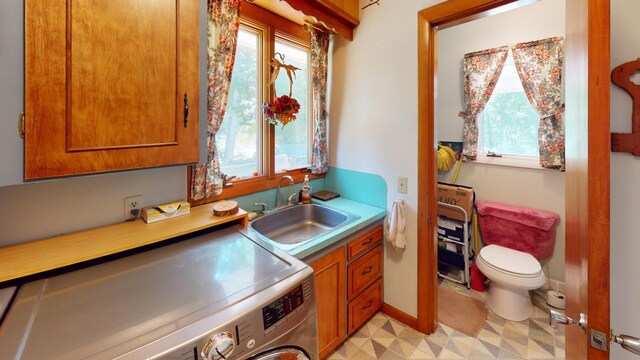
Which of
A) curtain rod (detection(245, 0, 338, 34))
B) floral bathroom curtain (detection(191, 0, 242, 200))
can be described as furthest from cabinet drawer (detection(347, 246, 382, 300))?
curtain rod (detection(245, 0, 338, 34))

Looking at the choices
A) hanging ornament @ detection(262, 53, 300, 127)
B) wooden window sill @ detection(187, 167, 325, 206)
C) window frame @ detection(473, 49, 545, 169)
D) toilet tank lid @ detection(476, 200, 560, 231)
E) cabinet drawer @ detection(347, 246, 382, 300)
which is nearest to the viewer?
wooden window sill @ detection(187, 167, 325, 206)

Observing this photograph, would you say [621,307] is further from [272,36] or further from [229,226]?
[272,36]

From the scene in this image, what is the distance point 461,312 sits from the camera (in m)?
2.18

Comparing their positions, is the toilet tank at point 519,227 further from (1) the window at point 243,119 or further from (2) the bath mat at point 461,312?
(1) the window at point 243,119

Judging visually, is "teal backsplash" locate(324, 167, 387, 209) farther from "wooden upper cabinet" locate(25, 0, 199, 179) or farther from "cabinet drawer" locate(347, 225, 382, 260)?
"wooden upper cabinet" locate(25, 0, 199, 179)

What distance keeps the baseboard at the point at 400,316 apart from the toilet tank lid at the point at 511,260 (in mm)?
808

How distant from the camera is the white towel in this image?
1.90m

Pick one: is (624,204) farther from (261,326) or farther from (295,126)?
(295,126)

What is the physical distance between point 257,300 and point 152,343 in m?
0.29

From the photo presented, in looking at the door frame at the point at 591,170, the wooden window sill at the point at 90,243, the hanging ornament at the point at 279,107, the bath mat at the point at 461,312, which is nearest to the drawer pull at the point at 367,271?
the bath mat at the point at 461,312

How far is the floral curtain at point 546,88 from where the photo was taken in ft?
7.26

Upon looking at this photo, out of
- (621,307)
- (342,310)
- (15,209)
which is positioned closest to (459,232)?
(342,310)

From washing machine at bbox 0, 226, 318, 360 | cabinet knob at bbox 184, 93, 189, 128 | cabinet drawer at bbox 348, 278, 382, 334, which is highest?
cabinet knob at bbox 184, 93, 189, 128

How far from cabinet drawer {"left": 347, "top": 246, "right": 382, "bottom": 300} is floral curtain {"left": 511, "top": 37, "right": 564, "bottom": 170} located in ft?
5.56
